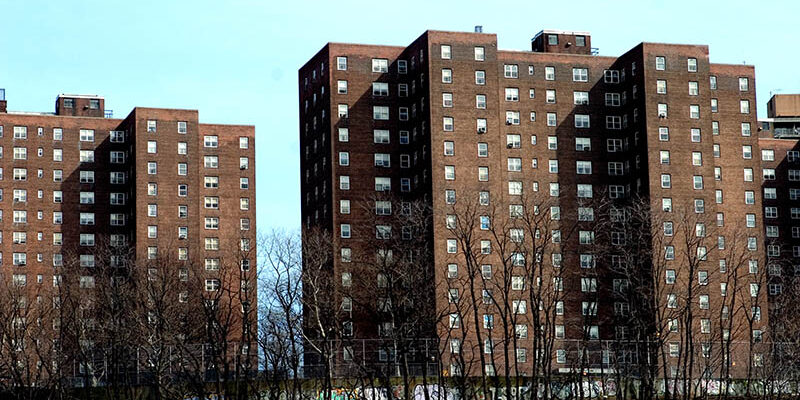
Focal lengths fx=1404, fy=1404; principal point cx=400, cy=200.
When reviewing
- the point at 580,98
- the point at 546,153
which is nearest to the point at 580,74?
the point at 580,98

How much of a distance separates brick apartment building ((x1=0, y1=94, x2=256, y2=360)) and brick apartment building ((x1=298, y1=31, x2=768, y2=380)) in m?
22.2

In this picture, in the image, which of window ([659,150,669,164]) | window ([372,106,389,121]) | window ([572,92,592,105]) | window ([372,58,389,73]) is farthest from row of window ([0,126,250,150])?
window ([659,150,669,164])

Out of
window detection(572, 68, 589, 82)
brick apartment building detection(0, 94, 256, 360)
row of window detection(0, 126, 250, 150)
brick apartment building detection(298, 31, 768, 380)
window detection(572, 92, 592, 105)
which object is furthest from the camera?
row of window detection(0, 126, 250, 150)

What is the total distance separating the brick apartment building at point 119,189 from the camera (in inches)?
7229

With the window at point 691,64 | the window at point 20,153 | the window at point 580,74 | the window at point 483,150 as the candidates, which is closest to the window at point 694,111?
the window at point 691,64

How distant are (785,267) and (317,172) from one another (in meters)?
62.1

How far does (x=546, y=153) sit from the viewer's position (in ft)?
536

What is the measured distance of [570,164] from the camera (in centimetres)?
16488

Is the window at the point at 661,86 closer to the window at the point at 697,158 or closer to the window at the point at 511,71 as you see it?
the window at the point at 697,158

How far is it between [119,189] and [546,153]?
62.5 meters

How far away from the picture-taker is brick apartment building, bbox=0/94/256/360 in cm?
18362

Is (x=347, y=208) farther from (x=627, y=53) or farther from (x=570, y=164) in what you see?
(x=627, y=53)

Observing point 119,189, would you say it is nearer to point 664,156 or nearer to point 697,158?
point 664,156

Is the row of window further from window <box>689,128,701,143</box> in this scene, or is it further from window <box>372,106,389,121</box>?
window <box>689,128,701,143</box>
